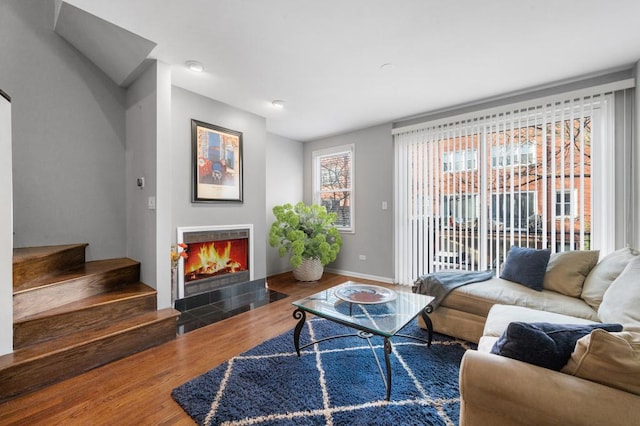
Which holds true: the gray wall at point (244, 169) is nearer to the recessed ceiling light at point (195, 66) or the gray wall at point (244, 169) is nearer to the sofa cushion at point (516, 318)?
the recessed ceiling light at point (195, 66)

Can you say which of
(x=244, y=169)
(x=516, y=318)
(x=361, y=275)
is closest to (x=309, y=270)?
(x=361, y=275)

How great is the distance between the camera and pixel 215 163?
3355mm

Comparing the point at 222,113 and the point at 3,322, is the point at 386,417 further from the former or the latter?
the point at 222,113

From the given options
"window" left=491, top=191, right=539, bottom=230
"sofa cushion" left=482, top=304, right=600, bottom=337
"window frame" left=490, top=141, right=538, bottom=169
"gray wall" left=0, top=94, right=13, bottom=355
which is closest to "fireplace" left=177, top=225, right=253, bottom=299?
"gray wall" left=0, top=94, right=13, bottom=355

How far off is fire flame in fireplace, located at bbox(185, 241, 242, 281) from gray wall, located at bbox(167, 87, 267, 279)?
0.31 m

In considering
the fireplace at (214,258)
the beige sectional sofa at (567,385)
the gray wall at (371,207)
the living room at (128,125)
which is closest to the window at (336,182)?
the gray wall at (371,207)

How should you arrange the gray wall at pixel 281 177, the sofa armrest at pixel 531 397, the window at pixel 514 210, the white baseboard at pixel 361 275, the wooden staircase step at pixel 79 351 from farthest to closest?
the gray wall at pixel 281 177 → the white baseboard at pixel 361 275 → the window at pixel 514 210 → the wooden staircase step at pixel 79 351 → the sofa armrest at pixel 531 397

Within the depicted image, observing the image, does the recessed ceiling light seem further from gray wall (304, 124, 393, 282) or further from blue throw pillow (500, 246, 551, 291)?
blue throw pillow (500, 246, 551, 291)

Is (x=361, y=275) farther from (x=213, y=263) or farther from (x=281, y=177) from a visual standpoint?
(x=213, y=263)

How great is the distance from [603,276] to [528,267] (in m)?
0.47

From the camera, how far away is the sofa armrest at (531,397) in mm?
853

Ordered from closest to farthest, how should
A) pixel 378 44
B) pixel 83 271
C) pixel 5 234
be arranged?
pixel 5 234 < pixel 378 44 < pixel 83 271

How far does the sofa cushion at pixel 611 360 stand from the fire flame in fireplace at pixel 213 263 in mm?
3323

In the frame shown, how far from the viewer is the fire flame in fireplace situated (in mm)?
3248
